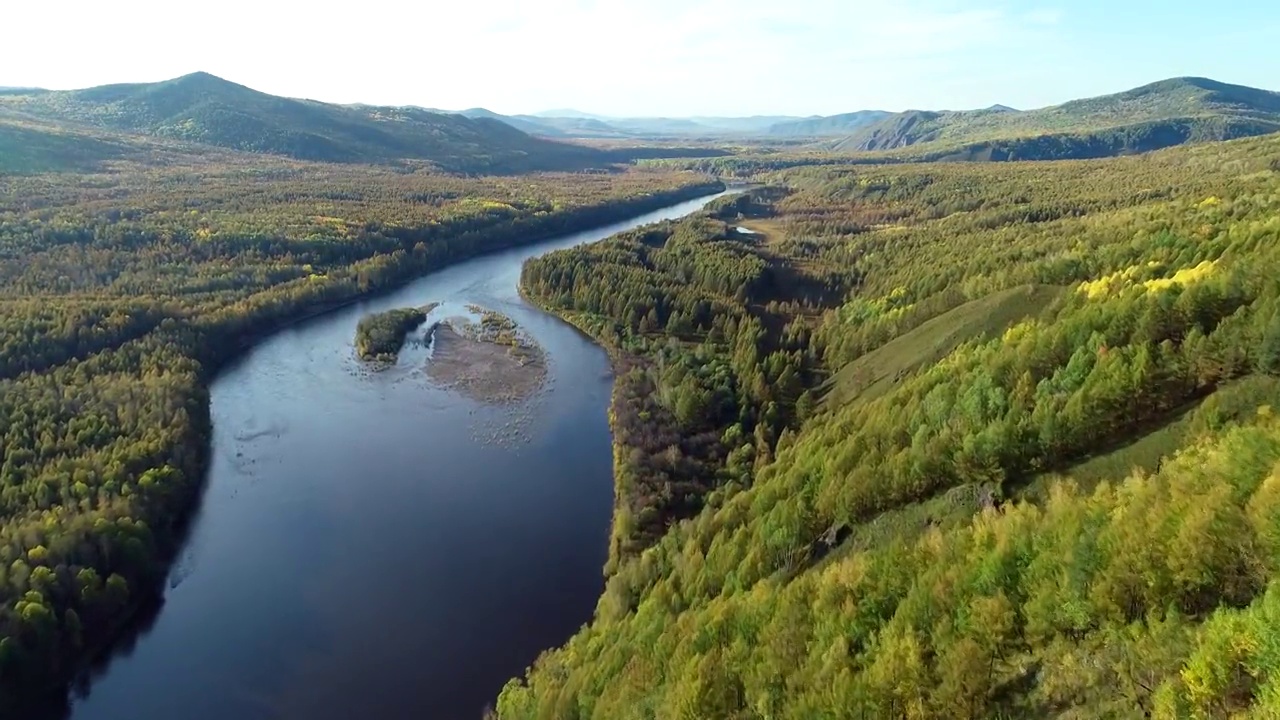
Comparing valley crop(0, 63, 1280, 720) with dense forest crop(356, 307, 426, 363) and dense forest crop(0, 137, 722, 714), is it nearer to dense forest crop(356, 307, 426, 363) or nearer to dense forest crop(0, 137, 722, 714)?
dense forest crop(0, 137, 722, 714)

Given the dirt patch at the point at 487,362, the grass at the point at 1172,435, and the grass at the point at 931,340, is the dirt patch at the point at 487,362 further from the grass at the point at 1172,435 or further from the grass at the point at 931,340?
the grass at the point at 1172,435

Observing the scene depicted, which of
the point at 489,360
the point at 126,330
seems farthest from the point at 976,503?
the point at 126,330

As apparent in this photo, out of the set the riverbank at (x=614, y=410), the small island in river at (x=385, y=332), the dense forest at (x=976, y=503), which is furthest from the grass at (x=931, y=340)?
the small island in river at (x=385, y=332)

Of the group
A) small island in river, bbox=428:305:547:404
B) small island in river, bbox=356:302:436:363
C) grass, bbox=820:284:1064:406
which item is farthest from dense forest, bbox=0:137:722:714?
grass, bbox=820:284:1064:406

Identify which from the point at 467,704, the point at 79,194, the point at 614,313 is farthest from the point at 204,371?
the point at 79,194

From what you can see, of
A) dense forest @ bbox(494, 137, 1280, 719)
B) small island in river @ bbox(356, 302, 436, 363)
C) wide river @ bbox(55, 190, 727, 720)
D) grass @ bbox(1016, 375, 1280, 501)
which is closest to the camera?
dense forest @ bbox(494, 137, 1280, 719)

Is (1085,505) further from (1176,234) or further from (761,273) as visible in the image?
(761,273)
